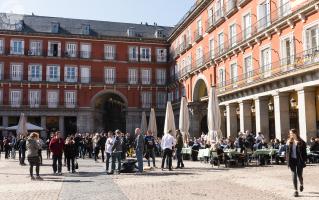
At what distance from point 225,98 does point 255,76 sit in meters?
4.35

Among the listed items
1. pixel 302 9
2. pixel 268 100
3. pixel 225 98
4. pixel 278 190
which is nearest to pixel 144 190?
pixel 278 190

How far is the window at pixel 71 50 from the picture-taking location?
4650cm

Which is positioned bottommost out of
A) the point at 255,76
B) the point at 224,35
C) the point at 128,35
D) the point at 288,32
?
the point at 255,76

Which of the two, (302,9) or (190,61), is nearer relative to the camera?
(302,9)

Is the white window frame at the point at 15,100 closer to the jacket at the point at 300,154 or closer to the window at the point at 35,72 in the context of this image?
the window at the point at 35,72

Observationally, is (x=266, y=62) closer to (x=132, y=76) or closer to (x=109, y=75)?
(x=132, y=76)

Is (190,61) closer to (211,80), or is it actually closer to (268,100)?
(211,80)

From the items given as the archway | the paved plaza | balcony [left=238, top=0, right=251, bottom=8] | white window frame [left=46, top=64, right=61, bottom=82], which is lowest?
the paved plaza

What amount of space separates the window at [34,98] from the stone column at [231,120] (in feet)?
82.7

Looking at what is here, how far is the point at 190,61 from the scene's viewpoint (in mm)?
39219

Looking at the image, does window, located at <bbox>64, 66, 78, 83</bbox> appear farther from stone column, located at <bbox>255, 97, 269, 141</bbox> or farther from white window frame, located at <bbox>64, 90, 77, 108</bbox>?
stone column, located at <bbox>255, 97, 269, 141</bbox>

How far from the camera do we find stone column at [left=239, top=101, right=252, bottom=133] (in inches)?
1028

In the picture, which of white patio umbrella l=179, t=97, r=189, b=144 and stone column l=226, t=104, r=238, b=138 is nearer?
white patio umbrella l=179, t=97, r=189, b=144

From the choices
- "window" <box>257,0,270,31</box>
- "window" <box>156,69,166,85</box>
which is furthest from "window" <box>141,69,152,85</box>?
"window" <box>257,0,270,31</box>
